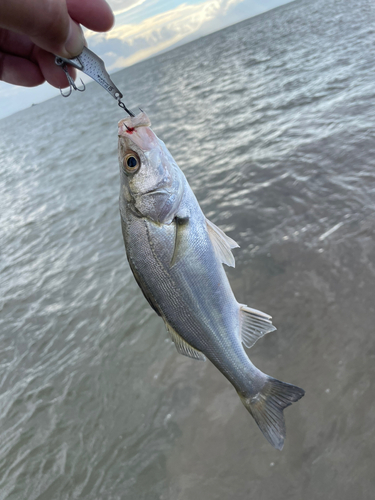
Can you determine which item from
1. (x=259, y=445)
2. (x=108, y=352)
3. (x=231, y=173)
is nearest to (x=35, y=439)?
(x=108, y=352)

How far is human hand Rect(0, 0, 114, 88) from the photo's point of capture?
1637 mm

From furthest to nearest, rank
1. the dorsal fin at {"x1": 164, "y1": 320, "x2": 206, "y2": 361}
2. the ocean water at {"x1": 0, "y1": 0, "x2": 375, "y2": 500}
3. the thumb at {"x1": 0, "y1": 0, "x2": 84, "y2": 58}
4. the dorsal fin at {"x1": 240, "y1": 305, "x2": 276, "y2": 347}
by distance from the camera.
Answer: the ocean water at {"x1": 0, "y1": 0, "x2": 375, "y2": 500}, the dorsal fin at {"x1": 240, "y1": 305, "x2": 276, "y2": 347}, the dorsal fin at {"x1": 164, "y1": 320, "x2": 206, "y2": 361}, the thumb at {"x1": 0, "y1": 0, "x2": 84, "y2": 58}

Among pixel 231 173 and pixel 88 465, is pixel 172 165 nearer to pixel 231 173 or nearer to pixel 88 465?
pixel 88 465

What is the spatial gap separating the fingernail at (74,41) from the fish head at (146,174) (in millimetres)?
505

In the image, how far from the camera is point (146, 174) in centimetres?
211

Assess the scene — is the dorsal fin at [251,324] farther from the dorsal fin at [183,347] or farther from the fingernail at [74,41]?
the fingernail at [74,41]

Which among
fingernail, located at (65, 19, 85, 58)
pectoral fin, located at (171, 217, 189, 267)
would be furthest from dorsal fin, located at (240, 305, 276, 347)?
fingernail, located at (65, 19, 85, 58)

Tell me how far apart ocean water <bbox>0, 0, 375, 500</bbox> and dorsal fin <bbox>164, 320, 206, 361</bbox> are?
229cm

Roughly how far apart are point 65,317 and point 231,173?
17.8 feet

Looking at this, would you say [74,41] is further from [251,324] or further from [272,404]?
[272,404]

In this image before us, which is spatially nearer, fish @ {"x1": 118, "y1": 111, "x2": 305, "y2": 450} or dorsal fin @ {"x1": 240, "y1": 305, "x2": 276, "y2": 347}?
fish @ {"x1": 118, "y1": 111, "x2": 305, "y2": 450}

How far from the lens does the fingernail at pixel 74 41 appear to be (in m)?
2.00

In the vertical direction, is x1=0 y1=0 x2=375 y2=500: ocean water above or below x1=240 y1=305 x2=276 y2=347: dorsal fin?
below

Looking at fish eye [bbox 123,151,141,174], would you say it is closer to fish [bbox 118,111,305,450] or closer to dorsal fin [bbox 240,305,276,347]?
fish [bbox 118,111,305,450]
